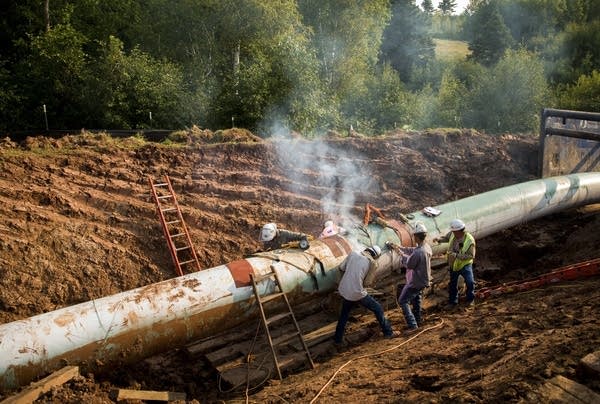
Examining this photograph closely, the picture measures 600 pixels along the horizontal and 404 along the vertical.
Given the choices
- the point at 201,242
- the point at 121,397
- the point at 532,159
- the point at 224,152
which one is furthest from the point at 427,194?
the point at 121,397

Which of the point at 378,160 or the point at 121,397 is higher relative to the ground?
the point at 378,160

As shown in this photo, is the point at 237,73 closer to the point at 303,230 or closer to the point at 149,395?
the point at 303,230

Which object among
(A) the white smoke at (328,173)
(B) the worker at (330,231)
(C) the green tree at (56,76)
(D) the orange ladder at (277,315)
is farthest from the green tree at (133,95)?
(D) the orange ladder at (277,315)

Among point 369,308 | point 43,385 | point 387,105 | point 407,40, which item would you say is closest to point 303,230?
point 369,308

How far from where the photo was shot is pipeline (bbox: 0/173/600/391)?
5820 mm


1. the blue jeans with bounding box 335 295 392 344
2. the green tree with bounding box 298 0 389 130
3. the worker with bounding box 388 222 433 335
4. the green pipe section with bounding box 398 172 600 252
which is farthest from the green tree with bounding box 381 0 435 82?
the blue jeans with bounding box 335 295 392 344

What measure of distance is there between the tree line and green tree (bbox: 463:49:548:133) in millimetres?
61

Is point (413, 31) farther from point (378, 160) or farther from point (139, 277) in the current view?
point (139, 277)

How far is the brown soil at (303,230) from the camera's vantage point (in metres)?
5.72

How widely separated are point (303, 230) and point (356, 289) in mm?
3785

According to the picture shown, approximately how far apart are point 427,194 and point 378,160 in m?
1.62

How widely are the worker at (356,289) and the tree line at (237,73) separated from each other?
9.73m

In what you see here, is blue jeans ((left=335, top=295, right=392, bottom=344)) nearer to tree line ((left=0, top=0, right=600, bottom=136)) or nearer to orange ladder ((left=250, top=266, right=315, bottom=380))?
orange ladder ((left=250, top=266, right=315, bottom=380))

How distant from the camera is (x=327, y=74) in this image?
27797mm
